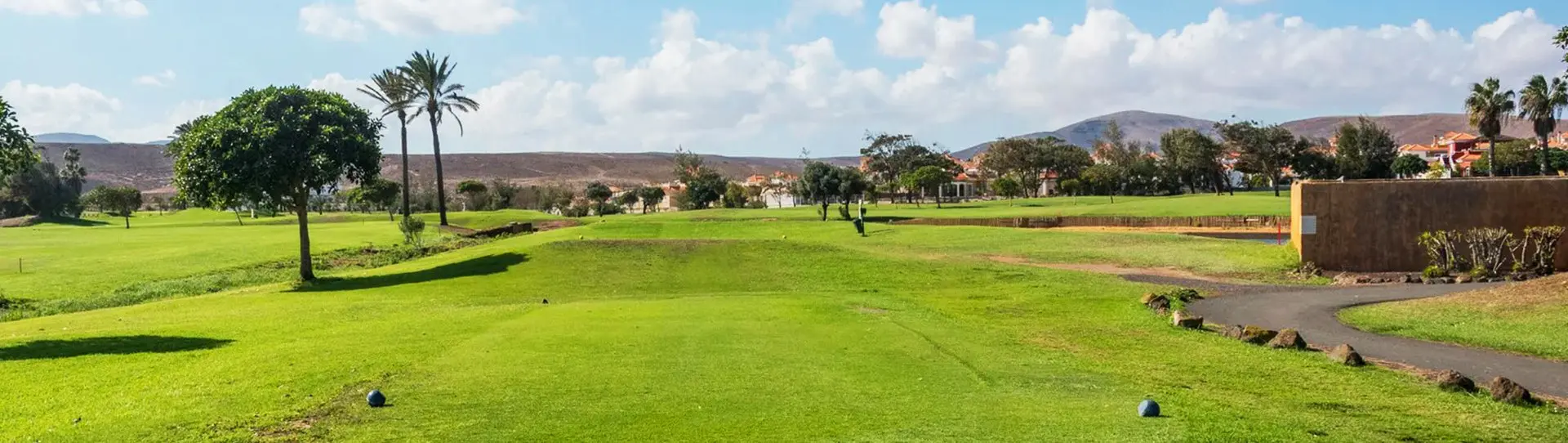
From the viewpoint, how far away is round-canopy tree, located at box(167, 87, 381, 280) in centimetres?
3253

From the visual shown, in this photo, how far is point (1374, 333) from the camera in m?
18.9

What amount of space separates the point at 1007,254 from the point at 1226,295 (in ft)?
47.3

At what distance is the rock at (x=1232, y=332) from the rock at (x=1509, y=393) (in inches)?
218

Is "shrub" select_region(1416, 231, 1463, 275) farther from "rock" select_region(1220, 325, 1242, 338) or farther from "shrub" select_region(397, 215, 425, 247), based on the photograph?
"shrub" select_region(397, 215, 425, 247)

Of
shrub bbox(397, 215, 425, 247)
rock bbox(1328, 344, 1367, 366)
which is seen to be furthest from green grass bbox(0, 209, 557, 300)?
rock bbox(1328, 344, 1367, 366)

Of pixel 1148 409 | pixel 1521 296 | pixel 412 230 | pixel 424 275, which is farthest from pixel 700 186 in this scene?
pixel 1148 409

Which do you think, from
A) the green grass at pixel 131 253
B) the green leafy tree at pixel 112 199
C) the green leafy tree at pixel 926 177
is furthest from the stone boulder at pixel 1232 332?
the green leafy tree at pixel 112 199

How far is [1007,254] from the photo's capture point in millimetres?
40375

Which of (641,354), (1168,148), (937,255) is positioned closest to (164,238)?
(937,255)

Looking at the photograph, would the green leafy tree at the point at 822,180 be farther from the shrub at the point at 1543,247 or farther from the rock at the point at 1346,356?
the rock at the point at 1346,356

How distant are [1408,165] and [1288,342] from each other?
378 feet

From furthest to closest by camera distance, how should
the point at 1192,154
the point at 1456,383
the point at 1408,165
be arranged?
the point at 1408,165, the point at 1192,154, the point at 1456,383

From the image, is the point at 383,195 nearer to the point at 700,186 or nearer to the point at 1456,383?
the point at 700,186

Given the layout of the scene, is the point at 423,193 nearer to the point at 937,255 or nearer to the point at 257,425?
the point at 937,255
